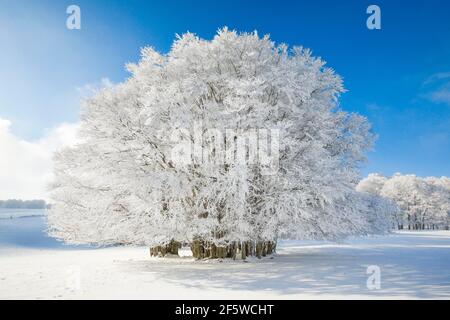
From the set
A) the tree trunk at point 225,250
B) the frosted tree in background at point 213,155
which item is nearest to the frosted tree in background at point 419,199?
the tree trunk at point 225,250

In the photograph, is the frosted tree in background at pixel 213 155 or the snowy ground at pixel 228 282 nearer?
the snowy ground at pixel 228 282

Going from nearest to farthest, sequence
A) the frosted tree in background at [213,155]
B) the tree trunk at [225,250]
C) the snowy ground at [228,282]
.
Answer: the snowy ground at [228,282]
the frosted tree in background at [213,155]
the tree trunk at [225,250]

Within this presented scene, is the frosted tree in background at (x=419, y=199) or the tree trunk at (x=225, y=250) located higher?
the frosted tree in background at (x=419, y=199)

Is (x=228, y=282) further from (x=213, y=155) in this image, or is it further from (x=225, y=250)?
(x=225, y=250)

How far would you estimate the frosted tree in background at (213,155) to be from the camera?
711 inches

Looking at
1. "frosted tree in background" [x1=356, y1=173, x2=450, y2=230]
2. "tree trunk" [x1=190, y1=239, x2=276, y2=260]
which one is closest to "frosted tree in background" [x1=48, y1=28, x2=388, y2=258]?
"tree trunk" [x1=190, y1=239, x2=276, y2=260]

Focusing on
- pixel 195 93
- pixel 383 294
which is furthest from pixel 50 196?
pixel 383 294

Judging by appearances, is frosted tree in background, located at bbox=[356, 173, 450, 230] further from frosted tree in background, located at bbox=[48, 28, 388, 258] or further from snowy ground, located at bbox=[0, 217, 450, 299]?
snowy ground, located at bbox=[0, 217, 450, 299]

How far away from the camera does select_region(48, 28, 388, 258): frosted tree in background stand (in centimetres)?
1805

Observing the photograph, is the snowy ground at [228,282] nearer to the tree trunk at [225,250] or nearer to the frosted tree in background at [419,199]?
the tree trunk at [225,250]

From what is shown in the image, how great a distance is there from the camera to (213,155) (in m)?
19.0

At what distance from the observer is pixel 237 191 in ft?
57.4

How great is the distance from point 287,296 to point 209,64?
42.1 ft

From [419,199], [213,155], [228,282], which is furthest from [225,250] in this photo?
[419,199]
